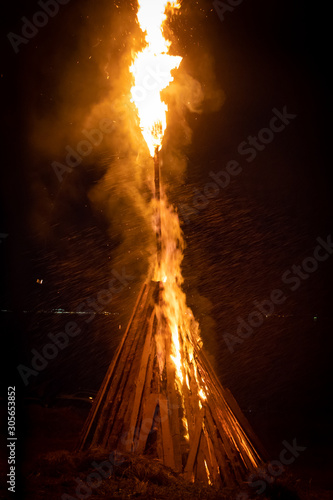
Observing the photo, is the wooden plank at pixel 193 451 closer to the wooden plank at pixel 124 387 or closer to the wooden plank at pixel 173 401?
the wooden plank at pixel 173 401

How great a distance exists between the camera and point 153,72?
703 centimetres

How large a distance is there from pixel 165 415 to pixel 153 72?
19.1ft

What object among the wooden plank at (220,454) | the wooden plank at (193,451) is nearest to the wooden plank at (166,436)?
the wooden plank at (193,451)

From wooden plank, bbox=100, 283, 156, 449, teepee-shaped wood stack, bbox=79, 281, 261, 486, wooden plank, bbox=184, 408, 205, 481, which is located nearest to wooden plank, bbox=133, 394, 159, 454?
teepee-shaped wood stack, bbox=79, 281, 261, 486

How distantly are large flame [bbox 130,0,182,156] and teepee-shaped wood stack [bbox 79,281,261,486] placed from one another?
333 cm

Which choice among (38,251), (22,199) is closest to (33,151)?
(22,199)

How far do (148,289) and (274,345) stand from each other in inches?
280

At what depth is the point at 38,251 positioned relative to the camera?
1254 centimetres

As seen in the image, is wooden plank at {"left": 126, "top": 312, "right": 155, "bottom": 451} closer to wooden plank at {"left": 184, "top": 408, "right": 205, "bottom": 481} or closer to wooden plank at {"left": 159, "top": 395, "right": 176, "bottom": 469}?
wooden plank at {"left": 159, "top": 395, "right": 176, "bottom": 469}

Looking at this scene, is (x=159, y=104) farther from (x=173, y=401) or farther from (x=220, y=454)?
(x=220, y=454)

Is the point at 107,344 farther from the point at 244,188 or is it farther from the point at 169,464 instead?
the point at 169,464

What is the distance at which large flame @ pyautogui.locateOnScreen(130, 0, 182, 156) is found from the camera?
6.95 meters

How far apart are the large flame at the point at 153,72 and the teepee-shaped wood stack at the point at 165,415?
10.9 feet

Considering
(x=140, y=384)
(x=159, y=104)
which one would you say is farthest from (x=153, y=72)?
(x=140, y=384)
